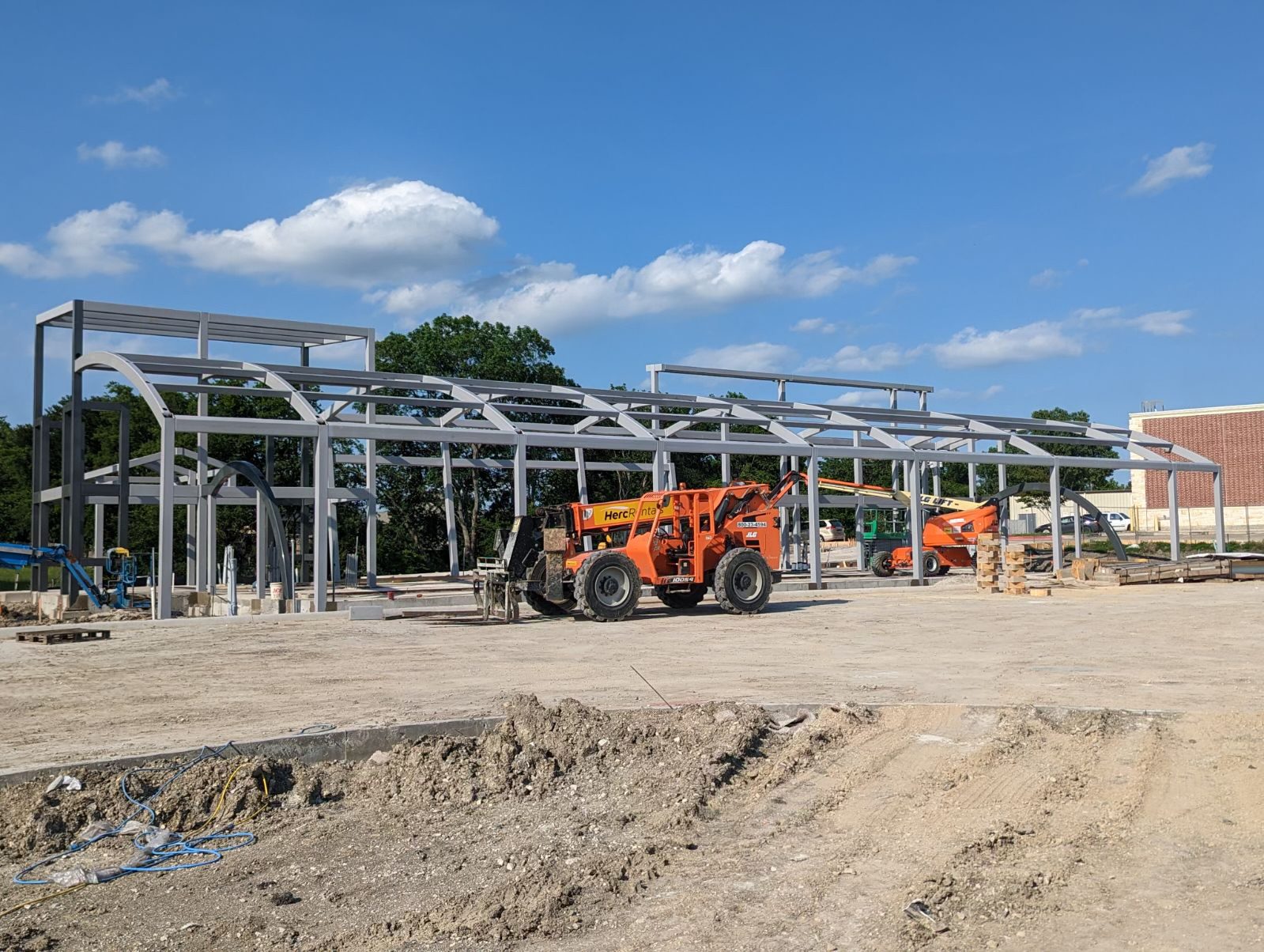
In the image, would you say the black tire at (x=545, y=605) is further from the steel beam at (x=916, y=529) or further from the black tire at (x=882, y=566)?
the black tire at (x=882, y=566)

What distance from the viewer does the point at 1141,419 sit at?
232ft

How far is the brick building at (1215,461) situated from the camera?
216ft

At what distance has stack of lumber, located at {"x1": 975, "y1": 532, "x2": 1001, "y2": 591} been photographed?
80.0ft

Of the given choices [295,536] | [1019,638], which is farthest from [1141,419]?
[1019,638]

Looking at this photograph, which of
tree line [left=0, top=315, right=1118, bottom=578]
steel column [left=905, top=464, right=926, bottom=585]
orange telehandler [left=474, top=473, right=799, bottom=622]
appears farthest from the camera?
tree line [left=0, top=315, right=1118, bottom=578]

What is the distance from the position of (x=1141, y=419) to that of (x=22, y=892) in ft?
241

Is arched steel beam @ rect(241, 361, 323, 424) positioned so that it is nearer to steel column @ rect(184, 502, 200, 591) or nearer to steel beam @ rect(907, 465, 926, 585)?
steel column @ rect(184, 502, 200, 591)

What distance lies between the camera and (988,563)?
24.4 metres

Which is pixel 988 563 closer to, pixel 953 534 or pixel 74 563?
pixel 953 534

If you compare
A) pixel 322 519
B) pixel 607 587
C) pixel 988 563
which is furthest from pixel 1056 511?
pixel 322 519

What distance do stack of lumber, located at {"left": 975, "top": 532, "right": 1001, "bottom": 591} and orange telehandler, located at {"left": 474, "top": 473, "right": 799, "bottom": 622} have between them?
6748 mm

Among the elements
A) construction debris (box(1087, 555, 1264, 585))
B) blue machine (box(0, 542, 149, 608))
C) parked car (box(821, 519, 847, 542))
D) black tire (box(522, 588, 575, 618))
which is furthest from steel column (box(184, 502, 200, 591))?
parked car (box(821, 519, 847, 542))

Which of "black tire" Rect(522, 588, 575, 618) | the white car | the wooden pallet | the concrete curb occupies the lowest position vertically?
the concrete curb

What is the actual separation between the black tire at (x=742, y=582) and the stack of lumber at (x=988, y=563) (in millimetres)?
7246
